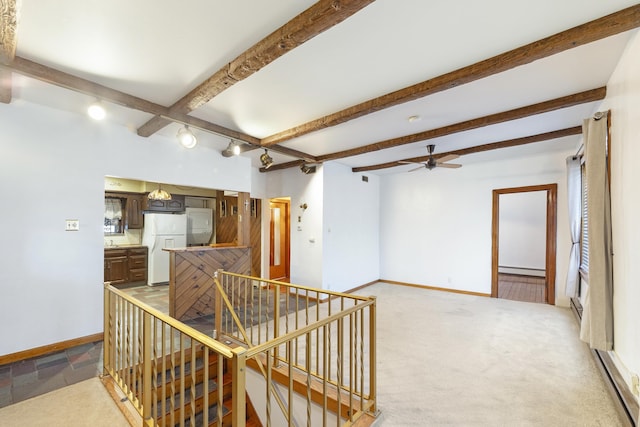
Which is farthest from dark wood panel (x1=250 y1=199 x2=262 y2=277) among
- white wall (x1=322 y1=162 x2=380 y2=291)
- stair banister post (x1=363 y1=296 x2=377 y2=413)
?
stair banister post (x1=363 y1=296 x2=377 y2=413)

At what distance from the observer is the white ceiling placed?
1.72 metres

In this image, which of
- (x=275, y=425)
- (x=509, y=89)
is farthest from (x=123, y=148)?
(x=509, y=89)

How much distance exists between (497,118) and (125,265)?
7141 mm

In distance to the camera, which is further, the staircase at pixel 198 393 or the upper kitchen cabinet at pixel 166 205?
the upper kitchen cabinet at pixel 166 205

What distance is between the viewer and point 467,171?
19.2 ft

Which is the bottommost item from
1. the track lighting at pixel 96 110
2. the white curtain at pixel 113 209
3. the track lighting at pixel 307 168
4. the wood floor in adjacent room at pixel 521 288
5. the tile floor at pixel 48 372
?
the wood floor in adjacent room at pixel 521 288

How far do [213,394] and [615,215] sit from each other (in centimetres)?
405

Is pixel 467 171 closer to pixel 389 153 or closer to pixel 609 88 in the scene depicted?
pixel 389 153

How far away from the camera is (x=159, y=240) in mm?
6086

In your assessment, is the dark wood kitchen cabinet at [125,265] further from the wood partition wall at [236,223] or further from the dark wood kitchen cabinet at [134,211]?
the wood partition wall at [236,223]

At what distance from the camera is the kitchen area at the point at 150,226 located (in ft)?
19.5

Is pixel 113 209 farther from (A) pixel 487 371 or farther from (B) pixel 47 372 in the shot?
(A) pixel 487 371

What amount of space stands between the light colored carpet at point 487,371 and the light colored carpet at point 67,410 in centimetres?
209

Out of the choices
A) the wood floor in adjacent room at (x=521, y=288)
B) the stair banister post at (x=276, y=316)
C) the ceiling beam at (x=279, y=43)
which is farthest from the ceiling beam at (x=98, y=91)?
the wood floor in adjacent room at (x=521, y=288)
